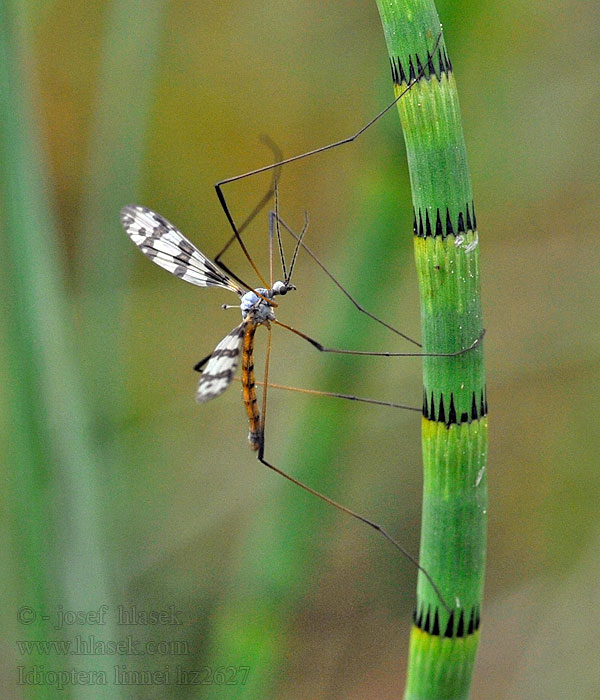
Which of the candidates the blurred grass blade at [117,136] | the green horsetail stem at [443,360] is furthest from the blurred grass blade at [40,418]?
the green horsetail stem at [443,360]

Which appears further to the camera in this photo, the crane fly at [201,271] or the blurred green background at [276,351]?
the crane fly at [201,271]

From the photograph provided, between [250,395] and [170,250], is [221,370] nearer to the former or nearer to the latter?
[250,395]

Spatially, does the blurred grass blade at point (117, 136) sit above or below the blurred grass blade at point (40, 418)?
above

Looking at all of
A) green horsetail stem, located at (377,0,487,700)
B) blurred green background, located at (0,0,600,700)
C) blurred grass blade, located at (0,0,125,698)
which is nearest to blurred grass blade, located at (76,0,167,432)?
blurred green background, located at (0,0,600,700)

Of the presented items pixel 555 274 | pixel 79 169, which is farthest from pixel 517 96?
pixel 79 169

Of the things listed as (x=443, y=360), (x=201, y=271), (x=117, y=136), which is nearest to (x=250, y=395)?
(x=201, y=271)

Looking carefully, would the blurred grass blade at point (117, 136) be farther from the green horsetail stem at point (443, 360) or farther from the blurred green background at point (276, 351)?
the green horsetail stem at point (443, 360)
